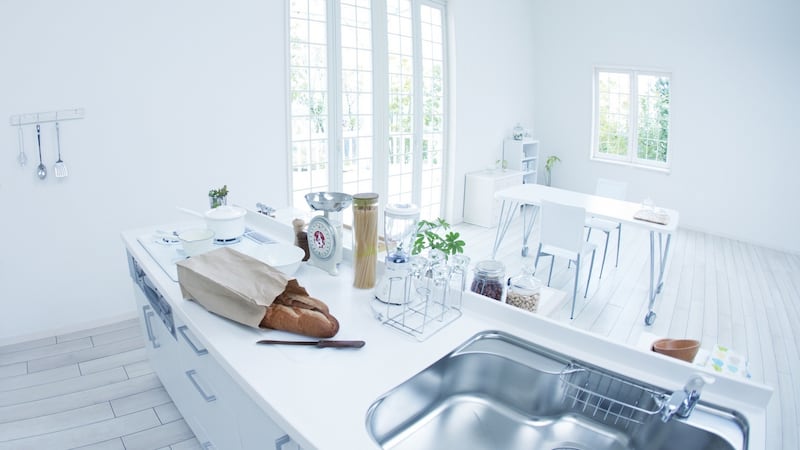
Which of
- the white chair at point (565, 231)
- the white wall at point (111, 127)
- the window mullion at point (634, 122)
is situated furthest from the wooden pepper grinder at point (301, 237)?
the window mullion at point (634, 122)

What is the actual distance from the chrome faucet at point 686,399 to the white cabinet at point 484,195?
4933mm

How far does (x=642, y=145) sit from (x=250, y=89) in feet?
17.8

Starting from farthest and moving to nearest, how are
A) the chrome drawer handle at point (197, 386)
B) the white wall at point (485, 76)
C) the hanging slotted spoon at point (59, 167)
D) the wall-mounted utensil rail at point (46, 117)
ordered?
the white wall at point (485, 76), the hanging slotted spoon at point (59, 167), the wall-mounted utensil rail at point (46, 117), the chrome drawer handle at point (197, 386)

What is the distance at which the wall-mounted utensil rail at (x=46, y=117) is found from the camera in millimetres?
2948

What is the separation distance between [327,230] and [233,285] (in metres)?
0.43

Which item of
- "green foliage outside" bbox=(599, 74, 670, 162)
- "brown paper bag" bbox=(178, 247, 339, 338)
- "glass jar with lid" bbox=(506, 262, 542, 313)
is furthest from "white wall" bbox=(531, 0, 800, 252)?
"brown paper bag" bbox=(178, 247, 339, 338)

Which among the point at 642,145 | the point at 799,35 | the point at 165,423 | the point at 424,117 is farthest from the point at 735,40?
the point at 165,423

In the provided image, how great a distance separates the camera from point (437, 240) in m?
1.57

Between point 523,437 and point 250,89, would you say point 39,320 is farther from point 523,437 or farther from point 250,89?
point 523,437

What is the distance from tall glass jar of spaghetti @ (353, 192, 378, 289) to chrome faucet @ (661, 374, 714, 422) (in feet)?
3.20

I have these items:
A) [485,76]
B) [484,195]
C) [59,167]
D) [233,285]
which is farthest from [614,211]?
[59,167]

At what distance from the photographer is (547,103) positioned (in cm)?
745

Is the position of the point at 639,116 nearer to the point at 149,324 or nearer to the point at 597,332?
the point at 597,332

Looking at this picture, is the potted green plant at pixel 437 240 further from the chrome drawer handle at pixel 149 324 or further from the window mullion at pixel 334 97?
the window mullion at pixel 334 97
